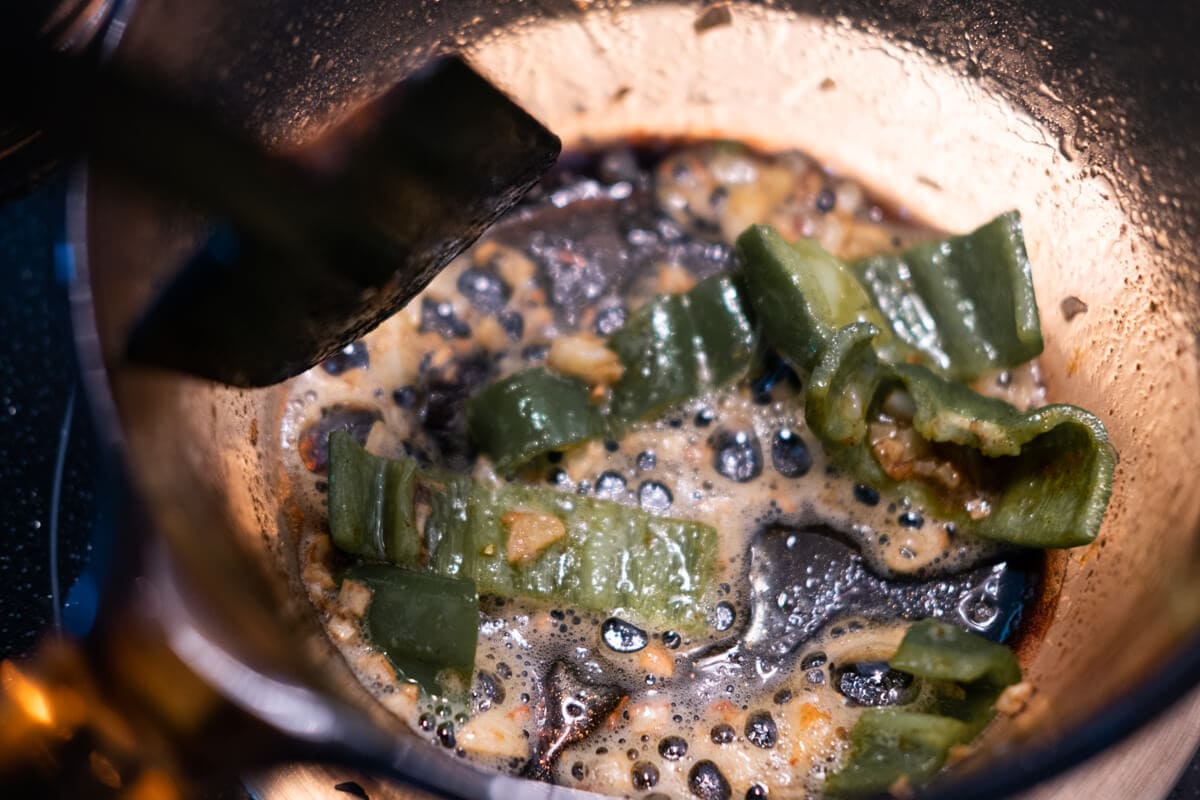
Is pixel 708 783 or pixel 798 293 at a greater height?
pixel 798 293

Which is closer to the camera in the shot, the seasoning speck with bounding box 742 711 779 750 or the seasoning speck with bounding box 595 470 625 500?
the seasoning speck with bounding box 742 711 779 750

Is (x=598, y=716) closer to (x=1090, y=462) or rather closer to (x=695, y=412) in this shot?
(x=695, y=412)

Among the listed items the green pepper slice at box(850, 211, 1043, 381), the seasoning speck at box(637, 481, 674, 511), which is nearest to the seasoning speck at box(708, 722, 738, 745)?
the seasoning speck at box(637, 481, 674, 511)

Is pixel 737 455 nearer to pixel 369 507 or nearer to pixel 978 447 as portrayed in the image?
pixel 978 447

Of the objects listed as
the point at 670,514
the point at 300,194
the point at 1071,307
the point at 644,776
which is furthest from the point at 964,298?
the point at 300,194

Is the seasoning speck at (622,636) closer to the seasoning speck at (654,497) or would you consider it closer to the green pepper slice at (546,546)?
the green pepper slice at (546,546)

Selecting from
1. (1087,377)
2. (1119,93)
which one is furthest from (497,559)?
(1119,93)

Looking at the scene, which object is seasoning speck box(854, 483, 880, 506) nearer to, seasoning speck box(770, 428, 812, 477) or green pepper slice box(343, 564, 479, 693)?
seasoning speck box(770, 428, 812, 477)
